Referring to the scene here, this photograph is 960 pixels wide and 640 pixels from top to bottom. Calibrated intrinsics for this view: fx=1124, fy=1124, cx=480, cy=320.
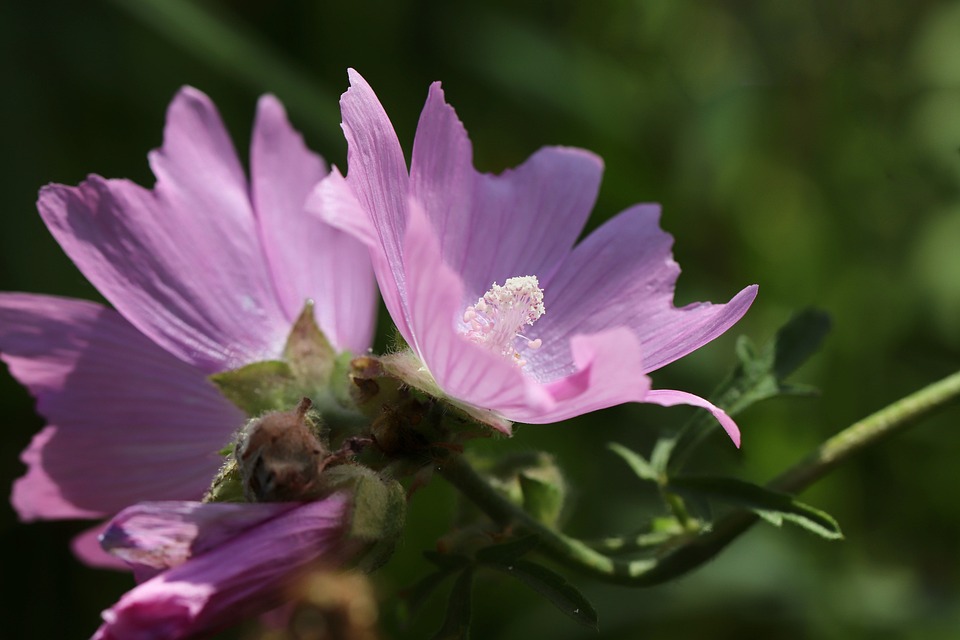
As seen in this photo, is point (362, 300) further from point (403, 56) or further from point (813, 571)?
point (403, 56)

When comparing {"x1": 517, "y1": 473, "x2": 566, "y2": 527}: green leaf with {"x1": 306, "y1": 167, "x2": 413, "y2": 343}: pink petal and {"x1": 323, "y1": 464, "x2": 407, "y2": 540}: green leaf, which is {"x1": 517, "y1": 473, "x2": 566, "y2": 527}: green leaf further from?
{"x1": 306, "y1": 167, "x2": 413, "y2": 343}: pink petal

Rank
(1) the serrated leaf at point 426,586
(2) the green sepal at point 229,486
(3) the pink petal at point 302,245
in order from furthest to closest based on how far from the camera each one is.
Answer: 1. (3) the pink petal at point 302,245
2. (1) the serrated leaf at point 426,586
3. (2) the green sepal at point 229,486

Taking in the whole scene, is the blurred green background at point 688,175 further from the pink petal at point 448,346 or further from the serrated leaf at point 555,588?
the pink petal at point 448,346

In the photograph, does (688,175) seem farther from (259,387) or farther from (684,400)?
(684,400)

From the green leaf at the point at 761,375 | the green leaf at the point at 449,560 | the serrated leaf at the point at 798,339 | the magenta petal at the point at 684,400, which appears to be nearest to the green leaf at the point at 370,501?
the green leaf at the point at 449,560

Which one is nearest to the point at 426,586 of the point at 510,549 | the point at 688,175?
the point at 510,549
